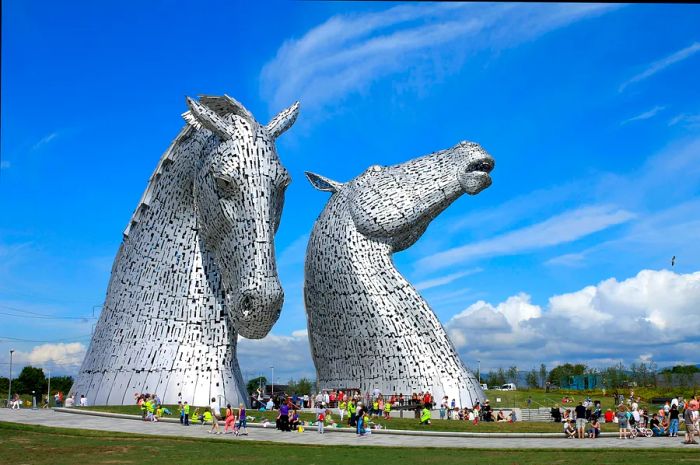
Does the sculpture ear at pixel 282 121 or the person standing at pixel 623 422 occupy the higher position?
the sculpture ear at pixel 282 121

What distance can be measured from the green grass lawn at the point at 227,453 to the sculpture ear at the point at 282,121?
21.6 feet

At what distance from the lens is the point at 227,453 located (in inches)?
480

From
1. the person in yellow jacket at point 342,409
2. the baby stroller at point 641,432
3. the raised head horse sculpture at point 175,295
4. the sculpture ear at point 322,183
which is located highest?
the sculpture ear at point 322,183

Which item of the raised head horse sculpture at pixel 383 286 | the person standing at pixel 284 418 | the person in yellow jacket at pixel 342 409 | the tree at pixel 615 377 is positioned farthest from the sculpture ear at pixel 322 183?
the tree at pixel 615 377

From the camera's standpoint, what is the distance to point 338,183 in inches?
1133

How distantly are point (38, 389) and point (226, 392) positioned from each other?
47.4 meters

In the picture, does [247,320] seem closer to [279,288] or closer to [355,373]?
[279,288]

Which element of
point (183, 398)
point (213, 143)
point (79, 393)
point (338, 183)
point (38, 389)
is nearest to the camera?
point (213, 143)

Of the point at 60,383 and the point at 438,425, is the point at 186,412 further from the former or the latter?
the point at 60,383

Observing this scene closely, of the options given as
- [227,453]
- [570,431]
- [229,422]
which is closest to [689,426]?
[570,431]

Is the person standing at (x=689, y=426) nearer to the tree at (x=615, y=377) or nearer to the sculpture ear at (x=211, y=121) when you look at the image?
the sculpture ear at (x=211, y=121)

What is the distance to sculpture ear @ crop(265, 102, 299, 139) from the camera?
1573cm

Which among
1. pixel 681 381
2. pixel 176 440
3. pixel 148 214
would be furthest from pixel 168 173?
pixel 681 381

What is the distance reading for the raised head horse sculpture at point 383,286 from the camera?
2456cm
